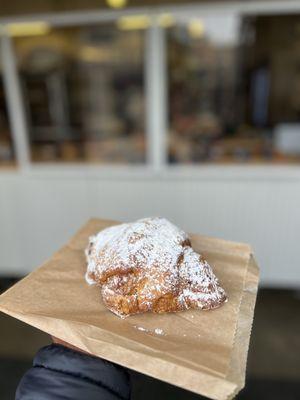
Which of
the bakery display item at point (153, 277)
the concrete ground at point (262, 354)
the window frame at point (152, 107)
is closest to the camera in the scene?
the bakery display item at point (153, 277)

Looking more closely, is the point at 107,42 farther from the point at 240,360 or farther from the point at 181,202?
the point at 240,360

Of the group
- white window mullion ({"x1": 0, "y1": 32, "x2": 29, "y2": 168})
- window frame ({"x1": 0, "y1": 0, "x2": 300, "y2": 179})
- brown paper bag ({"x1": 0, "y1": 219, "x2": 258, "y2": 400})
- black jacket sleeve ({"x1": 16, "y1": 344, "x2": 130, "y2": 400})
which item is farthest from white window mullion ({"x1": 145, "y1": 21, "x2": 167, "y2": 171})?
black jacket sleeve ({"x1": 16, "y1": 344, "x2": 130, "y2": 400})

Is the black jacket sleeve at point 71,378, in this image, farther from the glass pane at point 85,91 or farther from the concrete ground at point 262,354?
the glass pane at point 85,91

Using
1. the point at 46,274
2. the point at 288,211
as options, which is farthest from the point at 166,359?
the point at 288,211

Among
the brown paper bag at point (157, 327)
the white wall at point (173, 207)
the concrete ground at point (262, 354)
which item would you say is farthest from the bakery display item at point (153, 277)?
the white wall at point (173, 207)

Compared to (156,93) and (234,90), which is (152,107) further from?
(234,90)
